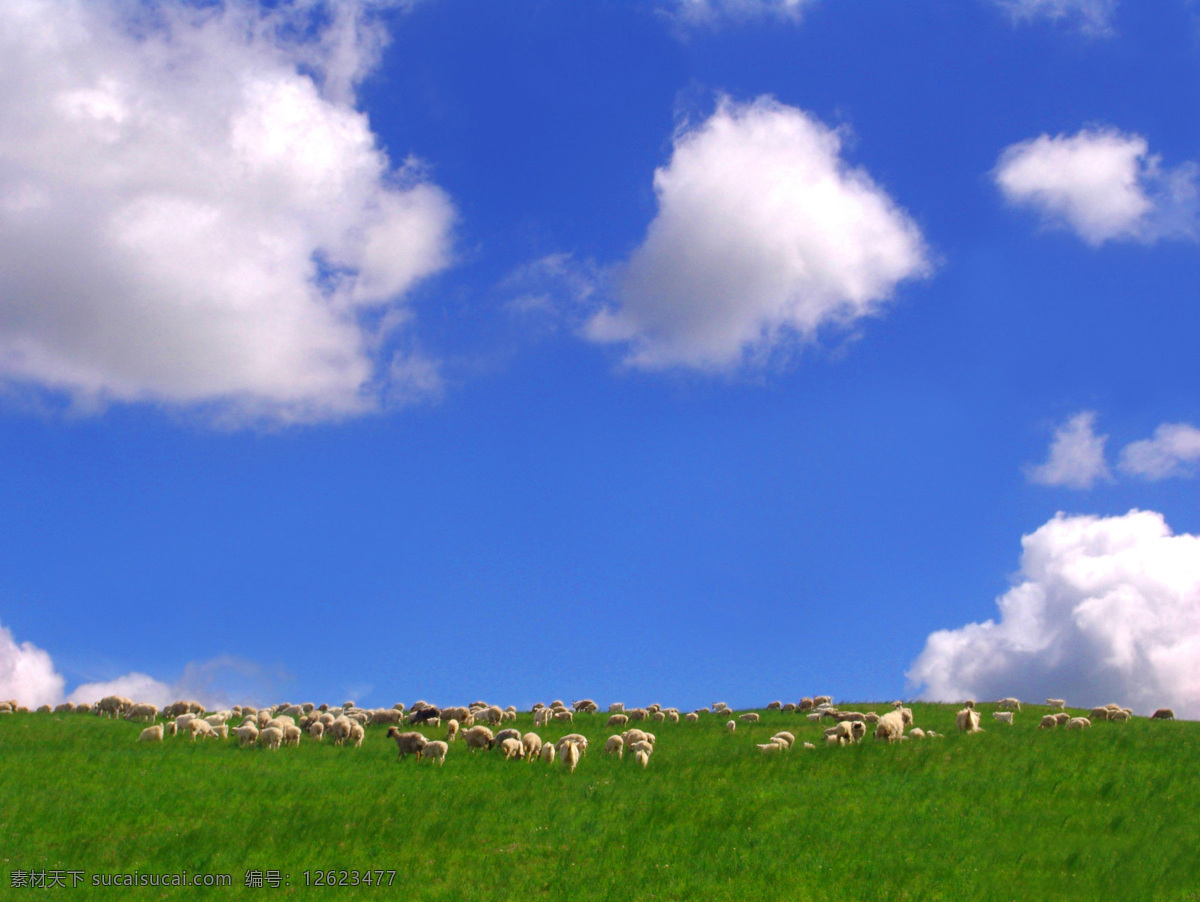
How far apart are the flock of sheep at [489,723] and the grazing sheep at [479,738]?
0.04 m

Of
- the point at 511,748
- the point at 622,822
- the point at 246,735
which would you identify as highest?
the point at 246,735

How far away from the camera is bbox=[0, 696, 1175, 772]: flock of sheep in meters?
32.6

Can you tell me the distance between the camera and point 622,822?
24172 mm

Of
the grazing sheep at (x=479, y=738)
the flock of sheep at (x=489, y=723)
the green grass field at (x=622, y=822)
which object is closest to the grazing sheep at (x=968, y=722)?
the flock of sheep at (x=489, y=723)

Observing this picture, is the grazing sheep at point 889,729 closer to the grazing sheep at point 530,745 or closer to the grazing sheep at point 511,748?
the grazing sheep at point 530,745

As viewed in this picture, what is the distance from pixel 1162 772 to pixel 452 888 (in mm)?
24498

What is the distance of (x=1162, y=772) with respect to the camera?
29.8 m

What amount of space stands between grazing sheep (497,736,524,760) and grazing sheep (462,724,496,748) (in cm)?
95

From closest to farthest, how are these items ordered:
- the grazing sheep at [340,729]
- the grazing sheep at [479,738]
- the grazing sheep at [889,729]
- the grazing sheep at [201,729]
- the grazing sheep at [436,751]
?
the grazing sheep at [436,751]
the grazing sheep at [479,738]
the grazing sheep at [889,729]
the grazing sheep at [201,729]
the grazing sheep at [340,729]

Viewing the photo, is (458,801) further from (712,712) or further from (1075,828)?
(712,712)

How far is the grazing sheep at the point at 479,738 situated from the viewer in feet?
110

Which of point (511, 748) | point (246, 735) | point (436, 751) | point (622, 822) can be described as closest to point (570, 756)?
point (511, 748)

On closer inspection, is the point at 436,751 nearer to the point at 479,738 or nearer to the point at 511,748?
the point at 511,748

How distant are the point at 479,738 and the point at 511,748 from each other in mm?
2014
